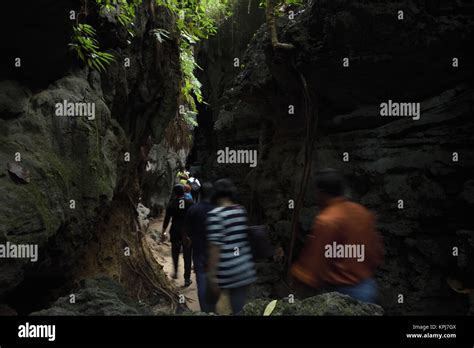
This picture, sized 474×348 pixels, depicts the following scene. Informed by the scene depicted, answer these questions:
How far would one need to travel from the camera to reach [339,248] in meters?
3.15

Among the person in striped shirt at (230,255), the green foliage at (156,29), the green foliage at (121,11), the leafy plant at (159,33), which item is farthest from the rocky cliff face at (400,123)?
the person in striped shirt at (230,255)

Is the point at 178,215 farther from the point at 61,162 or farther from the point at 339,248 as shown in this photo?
the point at 339,248

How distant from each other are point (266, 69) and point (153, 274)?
5535mm

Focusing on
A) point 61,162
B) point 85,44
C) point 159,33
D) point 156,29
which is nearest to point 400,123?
point 159,33

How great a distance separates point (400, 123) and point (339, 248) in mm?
5059

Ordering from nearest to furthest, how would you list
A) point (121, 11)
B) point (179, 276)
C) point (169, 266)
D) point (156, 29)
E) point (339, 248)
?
point (339, 248) → point (121, 11) → point (156, 29) → point (179, 276) → point (169, 266)

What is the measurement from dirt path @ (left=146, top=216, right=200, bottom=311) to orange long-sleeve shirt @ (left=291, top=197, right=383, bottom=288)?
15.8 ft

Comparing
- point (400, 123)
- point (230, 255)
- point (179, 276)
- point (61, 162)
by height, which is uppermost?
point (400, 123)

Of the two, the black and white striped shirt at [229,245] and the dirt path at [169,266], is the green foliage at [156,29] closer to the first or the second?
the black and white striped shirt at [229,245]

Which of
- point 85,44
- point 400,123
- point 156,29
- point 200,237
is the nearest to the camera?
point 200,237

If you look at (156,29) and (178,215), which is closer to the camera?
(178,215)

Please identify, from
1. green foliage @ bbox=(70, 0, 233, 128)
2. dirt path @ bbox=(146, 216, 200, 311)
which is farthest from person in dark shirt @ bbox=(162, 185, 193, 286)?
green foliage @ bbox=(70, 0, 233, 128)

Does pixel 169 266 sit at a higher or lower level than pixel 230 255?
lower

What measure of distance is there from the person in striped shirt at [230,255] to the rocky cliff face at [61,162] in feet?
7.45
